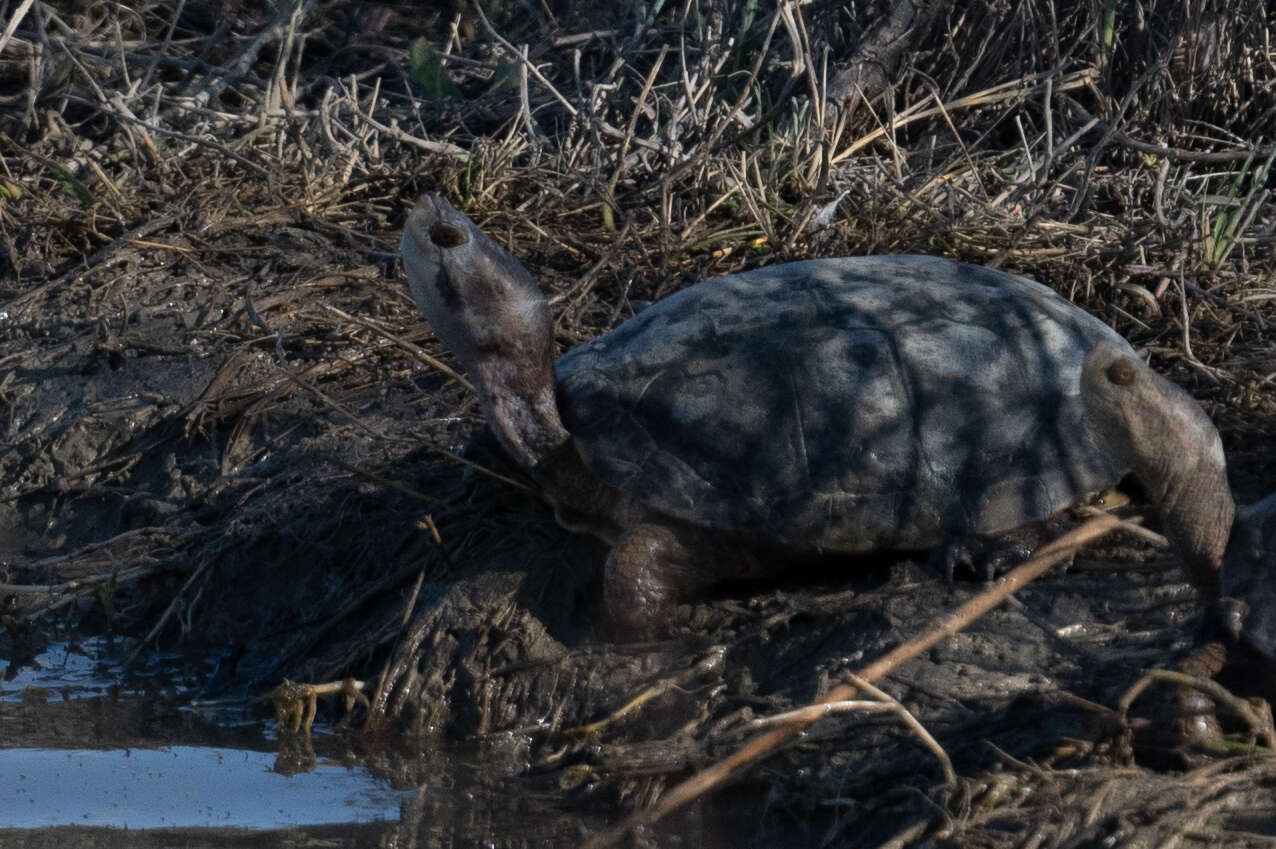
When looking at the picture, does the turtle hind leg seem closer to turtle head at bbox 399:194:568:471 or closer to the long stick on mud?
turtle head at bbox 399:194:568:471

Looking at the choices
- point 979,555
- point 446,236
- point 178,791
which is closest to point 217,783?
point 178,791

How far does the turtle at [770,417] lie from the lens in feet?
11.6

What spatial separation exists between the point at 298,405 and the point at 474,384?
149 cm

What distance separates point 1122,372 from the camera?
2.16 metres

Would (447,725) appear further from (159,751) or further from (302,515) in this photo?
(302,515)

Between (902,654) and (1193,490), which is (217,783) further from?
(1193,490)

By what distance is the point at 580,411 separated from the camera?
3.72 metres

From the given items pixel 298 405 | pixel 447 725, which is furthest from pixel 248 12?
pixel 447 725

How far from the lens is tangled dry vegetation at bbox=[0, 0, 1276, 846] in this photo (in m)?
3.92

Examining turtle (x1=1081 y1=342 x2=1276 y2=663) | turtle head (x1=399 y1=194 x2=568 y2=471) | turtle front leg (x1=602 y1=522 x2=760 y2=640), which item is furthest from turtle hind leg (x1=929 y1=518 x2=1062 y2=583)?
turtle head (x1=399 y1=194 x2=568 y2=471)

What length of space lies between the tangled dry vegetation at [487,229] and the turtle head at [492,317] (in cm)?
39

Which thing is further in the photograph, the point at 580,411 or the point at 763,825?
the point at 580,411

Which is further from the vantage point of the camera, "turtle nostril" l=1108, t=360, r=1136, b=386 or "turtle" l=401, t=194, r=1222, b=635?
"turtle" l=401, t=194, r=1222, b=635

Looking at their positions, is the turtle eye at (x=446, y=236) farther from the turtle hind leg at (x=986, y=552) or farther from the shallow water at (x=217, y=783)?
the turtle hind leg at (x=986, y=552)
